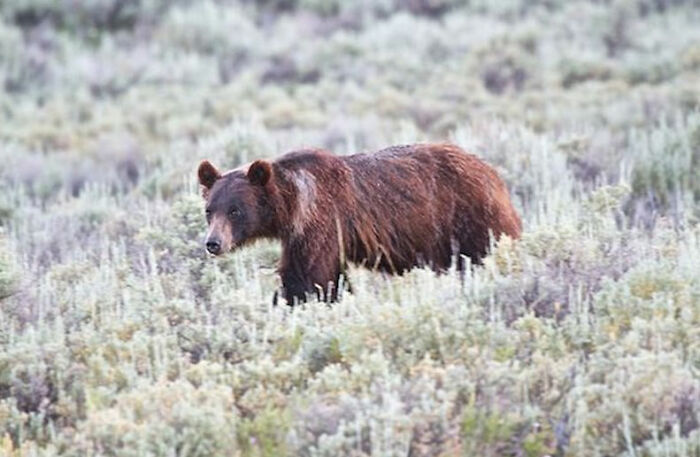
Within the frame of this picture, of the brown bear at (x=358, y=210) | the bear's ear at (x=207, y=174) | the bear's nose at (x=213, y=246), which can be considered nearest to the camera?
the bear's nose at (x=213, y=246)

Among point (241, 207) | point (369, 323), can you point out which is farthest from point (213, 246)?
point (369, 323)

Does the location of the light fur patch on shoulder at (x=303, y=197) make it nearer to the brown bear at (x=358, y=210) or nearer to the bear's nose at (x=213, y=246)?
the brown bear at (x=358, y=210)

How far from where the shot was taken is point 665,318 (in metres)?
6.52

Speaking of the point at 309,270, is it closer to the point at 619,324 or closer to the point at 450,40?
the point at 619,324

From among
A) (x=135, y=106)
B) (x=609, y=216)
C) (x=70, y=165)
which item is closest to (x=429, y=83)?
(x=135, y=106)

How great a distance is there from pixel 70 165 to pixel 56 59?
6261mm

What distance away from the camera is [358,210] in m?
7.97

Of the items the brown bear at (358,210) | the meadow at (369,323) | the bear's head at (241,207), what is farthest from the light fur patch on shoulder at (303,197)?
the meadow at (369,323)

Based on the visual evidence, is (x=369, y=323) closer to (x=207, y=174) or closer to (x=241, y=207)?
(x=241, y=207)

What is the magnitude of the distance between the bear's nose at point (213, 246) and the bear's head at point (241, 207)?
27 millimetres

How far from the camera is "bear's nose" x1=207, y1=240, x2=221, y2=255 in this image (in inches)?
300

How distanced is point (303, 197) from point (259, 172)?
29 centimetres

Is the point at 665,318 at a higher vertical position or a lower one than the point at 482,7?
lower

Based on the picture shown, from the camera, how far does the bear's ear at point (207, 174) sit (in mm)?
7930
